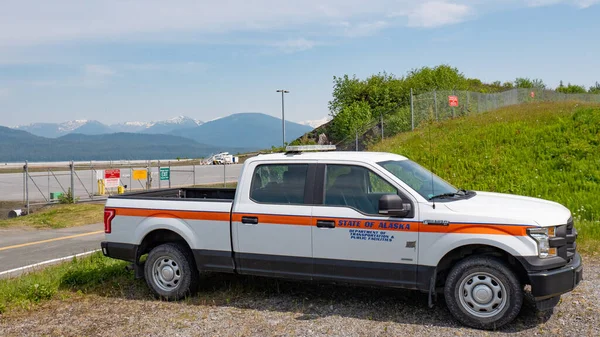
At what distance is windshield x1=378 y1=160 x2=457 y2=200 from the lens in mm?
6484

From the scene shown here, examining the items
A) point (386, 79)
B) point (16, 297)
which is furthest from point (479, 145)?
point (386, 79)

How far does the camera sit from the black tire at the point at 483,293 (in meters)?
5.79

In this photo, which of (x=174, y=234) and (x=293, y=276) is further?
(x=174, y=234)

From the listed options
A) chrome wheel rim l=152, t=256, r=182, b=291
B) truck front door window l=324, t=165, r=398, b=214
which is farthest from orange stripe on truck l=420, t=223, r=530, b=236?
chrome wheel rim l=152, t=256, r=182, b=291

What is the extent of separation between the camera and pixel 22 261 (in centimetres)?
1142

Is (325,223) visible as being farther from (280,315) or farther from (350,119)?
(350,119)

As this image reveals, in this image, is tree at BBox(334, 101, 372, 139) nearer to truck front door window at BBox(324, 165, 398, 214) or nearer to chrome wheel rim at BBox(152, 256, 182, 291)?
chrome wheel rim at BBox(152, 256, 182, 291)

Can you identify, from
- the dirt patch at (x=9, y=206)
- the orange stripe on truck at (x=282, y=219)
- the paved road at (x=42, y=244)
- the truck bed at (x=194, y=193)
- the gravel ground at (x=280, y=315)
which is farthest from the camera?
the dirt patch at (x=9, y=206)

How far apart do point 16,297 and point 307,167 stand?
14.3ft

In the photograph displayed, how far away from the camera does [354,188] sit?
6625 mm

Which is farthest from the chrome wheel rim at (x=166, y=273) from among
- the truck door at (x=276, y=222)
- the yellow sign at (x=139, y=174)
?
the yellow sign at (x=139, y=174)

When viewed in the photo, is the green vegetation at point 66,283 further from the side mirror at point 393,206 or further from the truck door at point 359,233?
the side mirror at point 393,206

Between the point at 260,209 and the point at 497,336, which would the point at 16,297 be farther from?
the point at 497,336

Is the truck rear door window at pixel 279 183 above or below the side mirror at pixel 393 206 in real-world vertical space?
above
